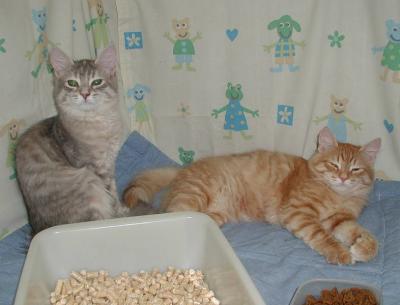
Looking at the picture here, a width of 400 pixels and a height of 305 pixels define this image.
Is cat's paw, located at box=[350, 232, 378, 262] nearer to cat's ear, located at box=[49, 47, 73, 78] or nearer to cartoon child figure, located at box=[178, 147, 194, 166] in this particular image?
cartoon child figure, located at box=[178, 147, 194, 166]

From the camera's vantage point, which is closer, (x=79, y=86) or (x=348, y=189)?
(x=79, y=86)

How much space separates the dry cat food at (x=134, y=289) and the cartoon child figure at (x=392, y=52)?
1373 millimetres

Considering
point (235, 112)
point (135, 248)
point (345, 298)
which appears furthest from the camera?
point (235, 112)

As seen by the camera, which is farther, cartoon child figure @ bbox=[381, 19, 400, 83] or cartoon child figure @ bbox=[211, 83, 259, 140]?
A: cartoon child figure @ bbox=[211, 83, 259, 140]

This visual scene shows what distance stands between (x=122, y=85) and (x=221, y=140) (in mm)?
680

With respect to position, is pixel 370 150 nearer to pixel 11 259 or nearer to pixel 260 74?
pixel 260 74

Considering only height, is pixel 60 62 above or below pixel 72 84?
above

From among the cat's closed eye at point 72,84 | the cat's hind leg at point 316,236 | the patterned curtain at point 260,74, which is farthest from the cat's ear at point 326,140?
the cat's closed eye at point 72,84

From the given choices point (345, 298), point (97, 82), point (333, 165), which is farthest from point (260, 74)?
point (345, 298)

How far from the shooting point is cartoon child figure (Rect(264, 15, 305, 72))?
2211 mm

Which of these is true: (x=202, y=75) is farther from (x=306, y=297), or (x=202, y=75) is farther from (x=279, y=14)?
(x=306, y=297)

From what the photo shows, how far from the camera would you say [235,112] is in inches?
98.0

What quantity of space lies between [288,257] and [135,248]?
26.1 inches

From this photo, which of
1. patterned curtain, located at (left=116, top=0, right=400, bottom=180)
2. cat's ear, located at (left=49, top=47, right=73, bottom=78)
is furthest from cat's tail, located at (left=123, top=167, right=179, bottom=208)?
cat's ear, located at (left=49, top=47, right=73, bottom=78)
